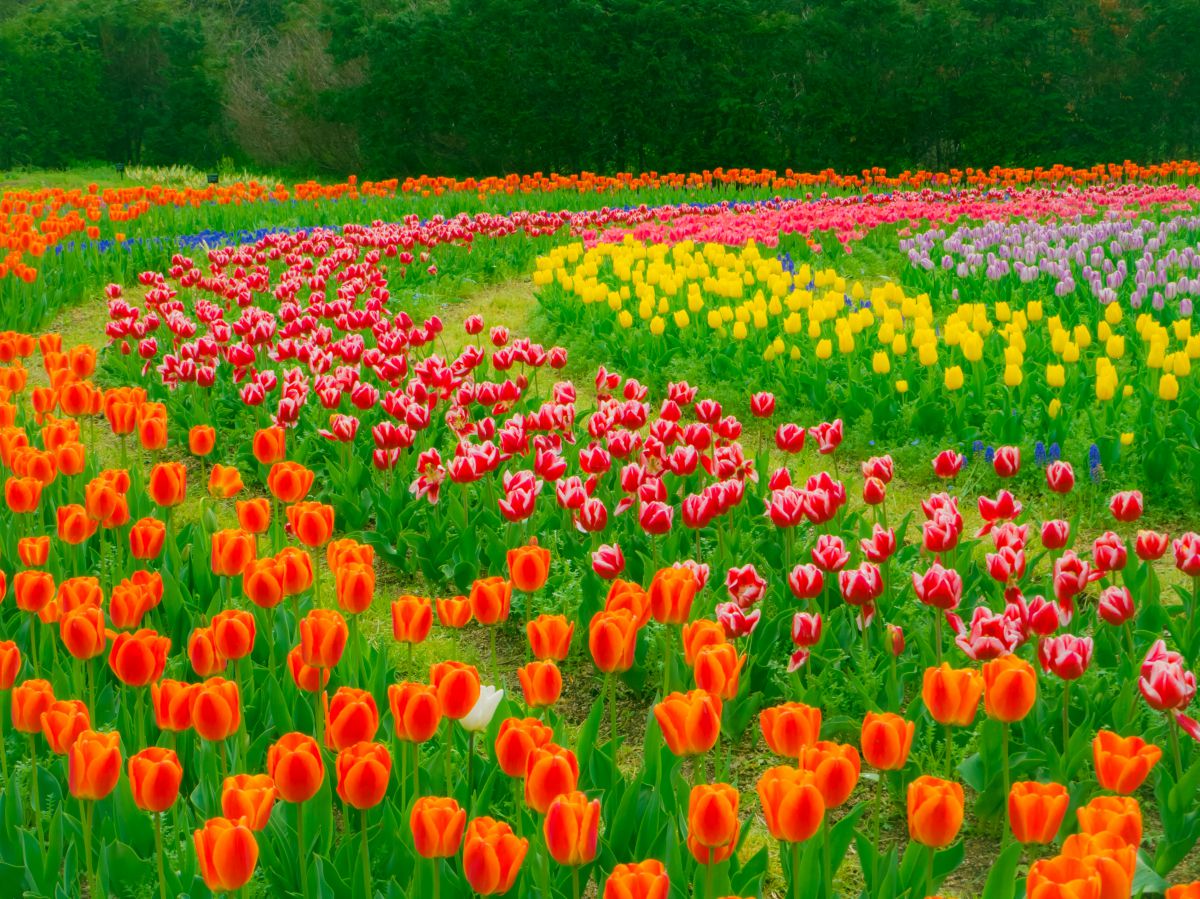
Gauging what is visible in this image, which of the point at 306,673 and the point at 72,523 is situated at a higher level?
the point at 72,523

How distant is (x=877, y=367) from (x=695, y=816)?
447cm

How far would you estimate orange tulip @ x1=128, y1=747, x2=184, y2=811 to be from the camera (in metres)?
1.98

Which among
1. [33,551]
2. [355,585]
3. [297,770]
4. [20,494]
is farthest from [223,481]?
[297,770]

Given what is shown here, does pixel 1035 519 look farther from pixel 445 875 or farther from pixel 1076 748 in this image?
pixel 445 875

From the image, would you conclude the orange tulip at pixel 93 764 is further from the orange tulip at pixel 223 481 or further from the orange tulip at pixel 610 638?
the orange tulip at pixel 223 481

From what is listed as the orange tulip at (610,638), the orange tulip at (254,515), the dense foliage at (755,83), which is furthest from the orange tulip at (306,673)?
the dense foliage at (755,83)

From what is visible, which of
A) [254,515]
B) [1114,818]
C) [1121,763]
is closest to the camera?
[1114,818]

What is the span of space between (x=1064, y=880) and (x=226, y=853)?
1181mm

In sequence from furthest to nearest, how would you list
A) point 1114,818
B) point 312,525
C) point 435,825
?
point 312,525, point 435,825, point 1114,818

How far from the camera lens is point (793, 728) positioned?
2.11 metres

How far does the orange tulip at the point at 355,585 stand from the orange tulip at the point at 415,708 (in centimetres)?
60

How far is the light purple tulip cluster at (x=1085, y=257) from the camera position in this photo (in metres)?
7.84

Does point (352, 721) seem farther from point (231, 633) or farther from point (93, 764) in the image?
point (231, 633)

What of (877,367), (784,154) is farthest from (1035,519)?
(784,154)
